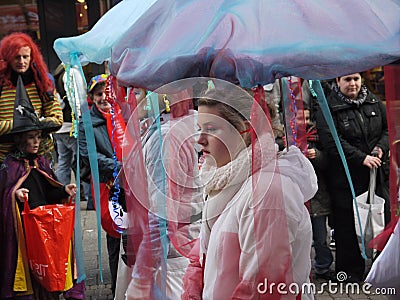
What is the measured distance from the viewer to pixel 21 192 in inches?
175

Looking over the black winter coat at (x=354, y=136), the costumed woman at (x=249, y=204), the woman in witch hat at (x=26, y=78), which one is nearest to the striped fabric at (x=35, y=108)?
the woman in witch hat at (x=26, y=78)

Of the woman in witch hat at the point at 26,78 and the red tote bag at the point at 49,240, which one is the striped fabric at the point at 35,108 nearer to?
the woman in witch hat at the point at 26,78

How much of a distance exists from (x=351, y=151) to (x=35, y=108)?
2.40 metres

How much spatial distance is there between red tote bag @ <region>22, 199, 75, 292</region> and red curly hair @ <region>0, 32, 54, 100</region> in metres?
1.06

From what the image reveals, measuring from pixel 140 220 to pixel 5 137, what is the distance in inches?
70.3

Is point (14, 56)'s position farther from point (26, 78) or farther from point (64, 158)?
point (64, 158)

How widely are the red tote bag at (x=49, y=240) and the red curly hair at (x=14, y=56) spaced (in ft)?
3.47

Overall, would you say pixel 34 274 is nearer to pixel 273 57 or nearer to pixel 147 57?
pixel 147 57

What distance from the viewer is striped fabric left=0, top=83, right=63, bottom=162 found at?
4677mm

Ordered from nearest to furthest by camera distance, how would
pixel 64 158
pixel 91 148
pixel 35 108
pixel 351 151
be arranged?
1. pixel 91 148
2. pixel 35 108
3. pixel 351 151
4. pixel 64 158

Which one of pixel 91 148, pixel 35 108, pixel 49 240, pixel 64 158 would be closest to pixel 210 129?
pixel 91 148

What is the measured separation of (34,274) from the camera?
448 centimetres

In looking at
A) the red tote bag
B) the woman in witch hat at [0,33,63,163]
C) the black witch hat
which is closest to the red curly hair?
the woman in witch hat at [0,33,63,163]

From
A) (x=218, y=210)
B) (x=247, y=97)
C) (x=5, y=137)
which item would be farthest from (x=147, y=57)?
(x=5, y=137)
